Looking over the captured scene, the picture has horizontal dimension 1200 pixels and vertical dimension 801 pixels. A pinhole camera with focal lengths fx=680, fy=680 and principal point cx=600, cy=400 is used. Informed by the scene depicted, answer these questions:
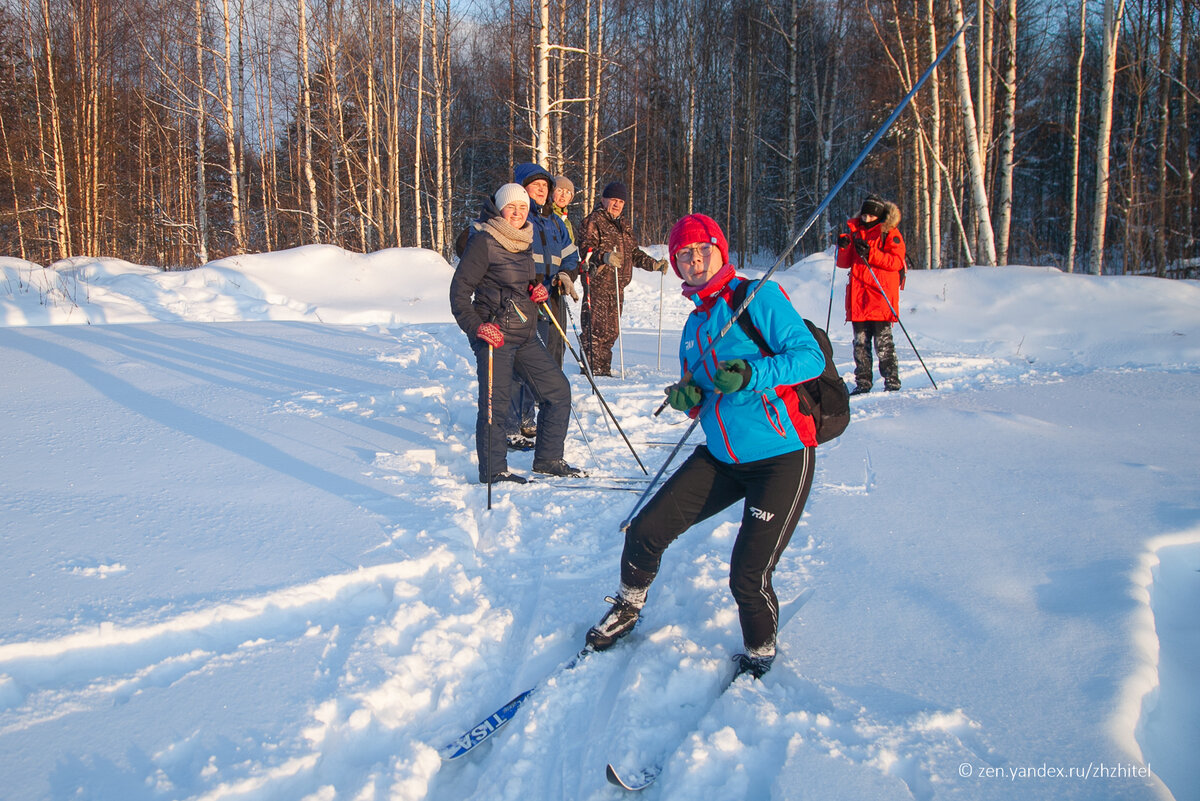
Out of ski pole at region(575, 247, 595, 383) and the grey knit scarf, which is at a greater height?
the grey knit scarf

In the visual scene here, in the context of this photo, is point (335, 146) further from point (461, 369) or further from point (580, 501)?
point (580, 501)

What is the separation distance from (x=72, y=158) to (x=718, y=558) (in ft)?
72.4

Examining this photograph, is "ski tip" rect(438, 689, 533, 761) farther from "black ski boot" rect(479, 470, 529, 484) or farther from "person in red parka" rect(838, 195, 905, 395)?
"person in red parka" rect(838, 195, 905, 395)

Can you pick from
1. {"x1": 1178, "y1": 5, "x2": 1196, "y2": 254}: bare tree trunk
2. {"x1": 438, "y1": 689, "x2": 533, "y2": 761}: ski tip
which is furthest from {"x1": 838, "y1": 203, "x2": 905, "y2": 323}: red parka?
{"x1": 1178, "y1": 5, "x2": 1196, "y2": 254}: bare tree trunk

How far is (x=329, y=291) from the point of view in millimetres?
11750

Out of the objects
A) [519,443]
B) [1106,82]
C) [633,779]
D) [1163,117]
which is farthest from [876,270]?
[1163,117]

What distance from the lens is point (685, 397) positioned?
236 centimetres

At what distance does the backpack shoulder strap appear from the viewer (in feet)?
7.41

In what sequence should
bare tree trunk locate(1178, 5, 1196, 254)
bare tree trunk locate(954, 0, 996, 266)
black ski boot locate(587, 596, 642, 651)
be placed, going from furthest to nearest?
bare tree trunk locate(1178, 5, 1196, 254) → bare tree trunk locate(954, 0, 996, 266) → black ski boot locate(587, 596, 642, 651)

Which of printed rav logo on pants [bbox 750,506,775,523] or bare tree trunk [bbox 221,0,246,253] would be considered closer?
printed rav logo on pants [bbox 750,506,775,523]

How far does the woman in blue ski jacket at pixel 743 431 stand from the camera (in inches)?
86.3

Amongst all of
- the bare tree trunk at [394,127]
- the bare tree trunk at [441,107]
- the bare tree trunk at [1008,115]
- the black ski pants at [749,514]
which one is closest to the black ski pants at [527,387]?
the black ski pants at [749,514]

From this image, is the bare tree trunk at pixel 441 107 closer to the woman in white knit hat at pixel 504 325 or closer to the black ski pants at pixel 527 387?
the black ski pants at pixel 527 387

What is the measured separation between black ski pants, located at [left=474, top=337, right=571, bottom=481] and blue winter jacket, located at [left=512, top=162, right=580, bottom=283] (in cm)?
95
